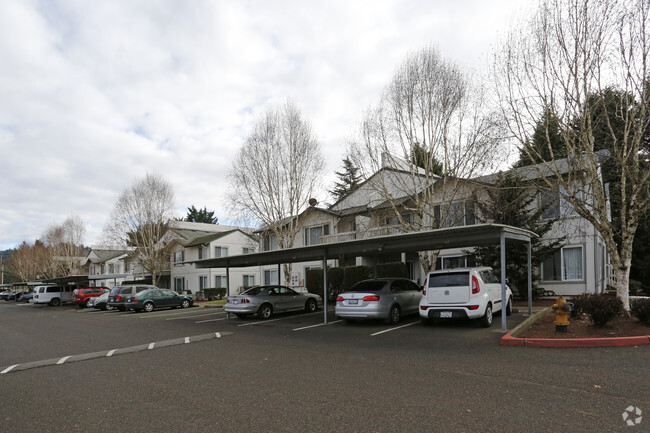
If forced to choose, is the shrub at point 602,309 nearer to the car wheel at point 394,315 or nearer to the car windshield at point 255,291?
the car wheel at point 394,315

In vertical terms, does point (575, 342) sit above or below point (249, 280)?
above

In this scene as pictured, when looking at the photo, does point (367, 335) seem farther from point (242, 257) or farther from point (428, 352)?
point (242, 257)

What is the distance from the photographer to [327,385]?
6.59 m

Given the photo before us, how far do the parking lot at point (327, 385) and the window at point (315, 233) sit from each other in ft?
67.6

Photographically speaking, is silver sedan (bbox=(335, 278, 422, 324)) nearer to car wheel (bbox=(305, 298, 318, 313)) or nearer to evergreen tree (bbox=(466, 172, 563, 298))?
car wheel (bbox=(305, 298, 318, 313))

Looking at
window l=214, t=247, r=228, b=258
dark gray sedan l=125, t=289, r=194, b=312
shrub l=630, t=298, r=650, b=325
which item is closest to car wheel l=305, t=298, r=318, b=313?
dark gray sedan l=125, t=289, r=194, b=312

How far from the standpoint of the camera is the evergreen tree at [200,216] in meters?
79.8

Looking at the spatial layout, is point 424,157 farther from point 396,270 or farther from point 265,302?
point 265,302

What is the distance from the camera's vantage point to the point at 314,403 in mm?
5699

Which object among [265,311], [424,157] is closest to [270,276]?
[265,311]

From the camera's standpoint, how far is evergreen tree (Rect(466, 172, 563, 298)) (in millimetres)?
19188

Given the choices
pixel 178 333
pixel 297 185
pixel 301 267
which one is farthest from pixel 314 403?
pixel 301 267

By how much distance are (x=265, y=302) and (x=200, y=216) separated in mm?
65924

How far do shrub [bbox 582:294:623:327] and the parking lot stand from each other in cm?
165
